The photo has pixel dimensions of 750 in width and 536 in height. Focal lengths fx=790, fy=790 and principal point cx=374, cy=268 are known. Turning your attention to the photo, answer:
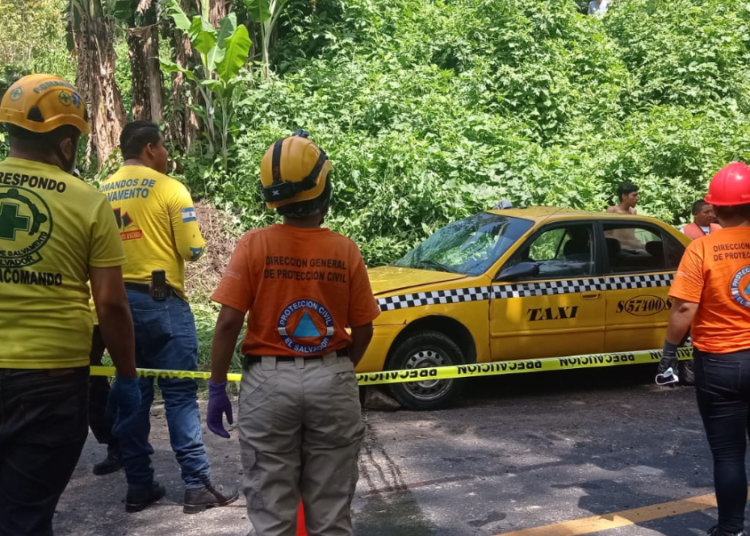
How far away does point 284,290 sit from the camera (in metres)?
3.01

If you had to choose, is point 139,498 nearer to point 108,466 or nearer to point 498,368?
point 108,466

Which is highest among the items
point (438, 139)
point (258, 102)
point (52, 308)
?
point (258, 102)

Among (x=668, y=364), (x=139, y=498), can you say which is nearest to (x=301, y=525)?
(x=139, y=498)

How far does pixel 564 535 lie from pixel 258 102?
A: 32.5ft

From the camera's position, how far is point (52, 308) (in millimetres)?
2771

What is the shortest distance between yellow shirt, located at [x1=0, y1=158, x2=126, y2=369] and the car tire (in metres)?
4.06

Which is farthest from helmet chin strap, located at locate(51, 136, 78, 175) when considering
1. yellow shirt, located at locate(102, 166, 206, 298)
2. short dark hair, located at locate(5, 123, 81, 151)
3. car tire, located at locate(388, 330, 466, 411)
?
car tire, located at locate(388, 330, 466, 411)

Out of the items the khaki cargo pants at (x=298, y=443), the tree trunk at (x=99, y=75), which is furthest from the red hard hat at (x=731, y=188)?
the tree trunk at (x=99, y=75)

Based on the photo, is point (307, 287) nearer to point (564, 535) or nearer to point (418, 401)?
point (564, 535)

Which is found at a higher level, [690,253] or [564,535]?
[690,253]

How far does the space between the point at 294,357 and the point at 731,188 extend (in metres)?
2.43

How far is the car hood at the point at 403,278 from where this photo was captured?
264 inches

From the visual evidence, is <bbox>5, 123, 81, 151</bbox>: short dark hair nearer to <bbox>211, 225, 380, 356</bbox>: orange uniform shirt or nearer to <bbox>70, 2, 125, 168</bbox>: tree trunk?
<bbox>211, 225, 380, 356</bbox>: orange uniform shirt

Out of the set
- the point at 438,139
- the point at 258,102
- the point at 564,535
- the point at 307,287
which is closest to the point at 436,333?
the point at 564,535
